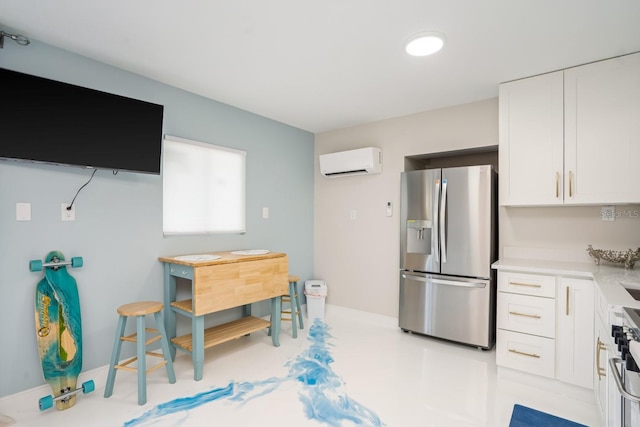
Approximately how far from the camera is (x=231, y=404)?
210cm

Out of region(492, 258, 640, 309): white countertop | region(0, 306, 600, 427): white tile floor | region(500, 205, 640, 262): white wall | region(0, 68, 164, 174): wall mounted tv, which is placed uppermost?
region(0, 68, 164, 174): wall mounted tv

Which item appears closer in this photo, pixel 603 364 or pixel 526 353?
pixel 603 364

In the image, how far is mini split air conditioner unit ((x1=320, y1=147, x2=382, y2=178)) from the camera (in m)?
3.61

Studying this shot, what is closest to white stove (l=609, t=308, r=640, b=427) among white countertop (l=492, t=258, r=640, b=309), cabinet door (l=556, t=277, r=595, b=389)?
white countertop (l=492, t=258, r=640, b=309)

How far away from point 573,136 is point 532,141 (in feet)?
0.85

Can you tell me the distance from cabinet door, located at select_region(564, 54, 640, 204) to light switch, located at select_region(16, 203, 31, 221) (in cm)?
381

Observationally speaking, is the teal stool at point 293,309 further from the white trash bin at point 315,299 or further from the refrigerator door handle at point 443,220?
the refrigerator door handle at point 443,220

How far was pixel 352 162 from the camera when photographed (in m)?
3.72

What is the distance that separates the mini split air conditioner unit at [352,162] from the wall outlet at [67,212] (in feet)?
8.43

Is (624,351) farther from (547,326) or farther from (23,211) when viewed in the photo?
(23,211)

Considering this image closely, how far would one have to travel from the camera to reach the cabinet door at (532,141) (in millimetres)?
2465

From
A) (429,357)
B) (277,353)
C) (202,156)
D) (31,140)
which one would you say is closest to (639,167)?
(429,357)

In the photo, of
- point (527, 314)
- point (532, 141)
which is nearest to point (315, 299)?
point (527, 314)

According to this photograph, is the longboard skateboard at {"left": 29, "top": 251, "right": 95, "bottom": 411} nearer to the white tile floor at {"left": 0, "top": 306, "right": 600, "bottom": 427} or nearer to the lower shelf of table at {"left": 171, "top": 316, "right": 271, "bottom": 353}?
the white tile floor at {"left": 0, "top": 306, "right": 600, "bottom": 427}
